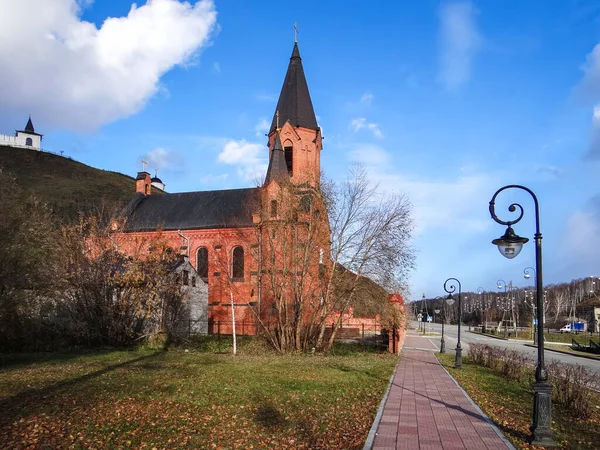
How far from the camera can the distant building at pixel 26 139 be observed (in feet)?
407

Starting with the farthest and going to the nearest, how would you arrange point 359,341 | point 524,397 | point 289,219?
point 359,341 → point 289,219 → point 524,397

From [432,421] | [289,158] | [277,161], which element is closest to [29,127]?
[289,158]

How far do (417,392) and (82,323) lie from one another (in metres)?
17.4

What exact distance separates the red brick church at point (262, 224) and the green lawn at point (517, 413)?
422 inches

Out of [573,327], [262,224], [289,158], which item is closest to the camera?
[262,224]

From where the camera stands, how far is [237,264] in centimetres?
3878

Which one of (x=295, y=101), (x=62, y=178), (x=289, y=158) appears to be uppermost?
(x=62, y=178)

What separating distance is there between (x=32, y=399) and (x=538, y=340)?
36.3ft

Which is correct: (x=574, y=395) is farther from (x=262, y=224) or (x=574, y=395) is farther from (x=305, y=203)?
(x=262, y=224)

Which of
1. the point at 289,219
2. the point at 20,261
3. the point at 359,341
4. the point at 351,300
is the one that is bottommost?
the point at 359,341

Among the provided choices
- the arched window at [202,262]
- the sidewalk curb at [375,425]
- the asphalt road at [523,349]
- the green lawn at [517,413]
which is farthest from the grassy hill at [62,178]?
the sidewalk curb at [375,425]

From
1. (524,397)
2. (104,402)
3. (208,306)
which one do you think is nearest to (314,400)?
(104,402)

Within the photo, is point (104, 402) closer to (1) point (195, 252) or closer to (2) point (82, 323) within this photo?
(2) point (82, 323)

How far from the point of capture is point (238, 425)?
9.18 m
